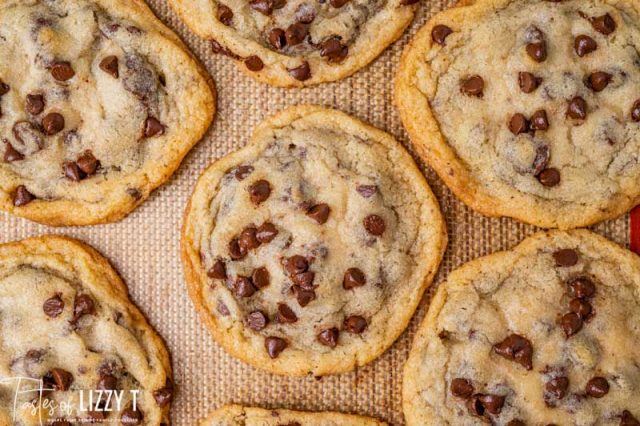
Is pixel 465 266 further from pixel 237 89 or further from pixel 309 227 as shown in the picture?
pixel 237 89

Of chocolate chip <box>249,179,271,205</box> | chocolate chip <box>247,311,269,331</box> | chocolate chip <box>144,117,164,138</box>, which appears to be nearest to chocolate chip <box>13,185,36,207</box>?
chocolate chip <box>144,117,164,138</box>

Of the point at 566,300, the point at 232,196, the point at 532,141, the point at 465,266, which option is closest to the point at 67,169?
the point at 232,196

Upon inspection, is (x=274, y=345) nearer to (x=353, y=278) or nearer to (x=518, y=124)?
(x=353, y=278)

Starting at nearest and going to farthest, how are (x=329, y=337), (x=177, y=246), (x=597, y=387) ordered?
1. (x=597, y=387)
2. (x=329, y=337)
3. (x=177, y=246)

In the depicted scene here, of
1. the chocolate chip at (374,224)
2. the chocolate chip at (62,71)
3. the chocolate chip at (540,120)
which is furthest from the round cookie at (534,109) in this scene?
the chocolate chip at (62,71)

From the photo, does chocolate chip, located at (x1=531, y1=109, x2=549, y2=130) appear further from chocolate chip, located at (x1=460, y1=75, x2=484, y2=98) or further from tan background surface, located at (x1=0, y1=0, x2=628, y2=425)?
tan background surface, located at (x1=0, y1=0, x2=628, y2=425)

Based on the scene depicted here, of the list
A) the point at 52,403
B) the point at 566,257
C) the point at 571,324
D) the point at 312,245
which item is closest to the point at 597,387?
the point at 571,324

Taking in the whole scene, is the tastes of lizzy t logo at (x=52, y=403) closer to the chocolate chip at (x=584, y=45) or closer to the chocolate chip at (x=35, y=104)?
the chocolate chip at (x=35, y=104)
